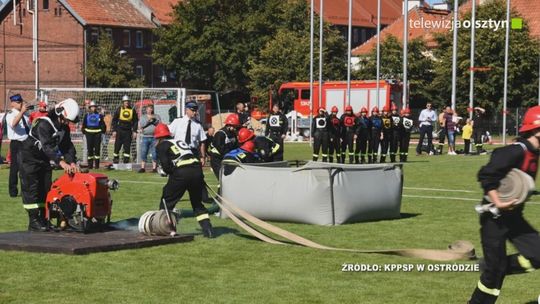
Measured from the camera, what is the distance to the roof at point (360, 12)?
105 meters

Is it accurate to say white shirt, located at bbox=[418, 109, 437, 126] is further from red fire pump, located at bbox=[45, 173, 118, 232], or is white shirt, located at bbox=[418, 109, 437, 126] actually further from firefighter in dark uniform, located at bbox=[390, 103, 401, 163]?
red fire pump, located at bbox=[45, 173, 118, 232]

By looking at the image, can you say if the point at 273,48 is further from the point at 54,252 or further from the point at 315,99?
the point at 54,252

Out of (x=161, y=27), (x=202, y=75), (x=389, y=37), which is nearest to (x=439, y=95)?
(x=389, y=37)

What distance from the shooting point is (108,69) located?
7331cm

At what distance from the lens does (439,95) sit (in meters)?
66.8

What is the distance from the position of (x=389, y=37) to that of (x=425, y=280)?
60.9 m

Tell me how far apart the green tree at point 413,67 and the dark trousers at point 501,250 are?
5878 cm

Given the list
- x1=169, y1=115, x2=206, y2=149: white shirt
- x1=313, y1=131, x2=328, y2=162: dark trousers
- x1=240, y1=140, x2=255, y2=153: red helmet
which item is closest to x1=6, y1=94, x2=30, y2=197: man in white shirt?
x1=169, y1=115, x2=206, y2=149: white shirt

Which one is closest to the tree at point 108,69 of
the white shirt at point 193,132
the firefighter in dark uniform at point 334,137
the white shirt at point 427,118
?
the white shirt at point 427,118

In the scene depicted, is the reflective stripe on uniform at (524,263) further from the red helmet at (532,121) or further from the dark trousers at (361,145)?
the dark trousers at (361,145)

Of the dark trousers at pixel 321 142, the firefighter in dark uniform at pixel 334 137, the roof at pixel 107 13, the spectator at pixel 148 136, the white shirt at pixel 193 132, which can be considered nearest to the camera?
the white shirt at pixel 193 132

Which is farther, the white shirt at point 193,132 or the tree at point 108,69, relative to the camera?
the tree at point 108,69

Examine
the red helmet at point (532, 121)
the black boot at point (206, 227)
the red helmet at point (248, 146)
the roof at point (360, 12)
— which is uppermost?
the roof at point (360, 12)

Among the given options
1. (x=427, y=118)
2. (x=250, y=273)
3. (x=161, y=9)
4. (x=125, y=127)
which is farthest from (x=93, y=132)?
(x=161, y=9)
